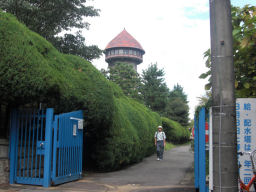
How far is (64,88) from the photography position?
8008 millimetres

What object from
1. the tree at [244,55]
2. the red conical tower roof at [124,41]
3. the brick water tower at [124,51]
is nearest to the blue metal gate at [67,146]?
the tree at [244,55]

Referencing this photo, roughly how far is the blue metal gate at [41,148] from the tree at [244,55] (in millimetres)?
4226

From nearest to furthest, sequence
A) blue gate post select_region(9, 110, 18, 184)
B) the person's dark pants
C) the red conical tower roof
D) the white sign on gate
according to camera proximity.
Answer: the white sign on gate, blue gate post select_region(9, 110, 18, 184), the person's dark pants, the red conical tower roof

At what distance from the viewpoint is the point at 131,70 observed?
118 feet

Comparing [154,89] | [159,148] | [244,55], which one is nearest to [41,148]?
[244,55]

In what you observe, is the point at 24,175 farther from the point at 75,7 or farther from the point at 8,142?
the point at 75,7

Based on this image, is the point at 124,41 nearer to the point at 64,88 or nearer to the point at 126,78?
the point at 126,78

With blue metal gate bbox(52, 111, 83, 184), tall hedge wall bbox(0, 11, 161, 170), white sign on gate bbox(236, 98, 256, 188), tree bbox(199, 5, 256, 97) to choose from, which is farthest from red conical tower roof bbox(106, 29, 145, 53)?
white sign on gate bbox(236, 98, 256, 188)

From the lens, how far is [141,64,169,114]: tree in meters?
40.2

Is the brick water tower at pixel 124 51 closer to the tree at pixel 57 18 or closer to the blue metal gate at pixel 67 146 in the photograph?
the tree at pixel 57 18

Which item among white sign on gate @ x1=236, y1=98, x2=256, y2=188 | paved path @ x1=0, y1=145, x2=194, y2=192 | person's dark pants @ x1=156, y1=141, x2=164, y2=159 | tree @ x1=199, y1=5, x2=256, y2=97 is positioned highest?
tree @ x1=199, y1=5, x2=256, y2=97

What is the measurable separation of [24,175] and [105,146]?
3.25 metres

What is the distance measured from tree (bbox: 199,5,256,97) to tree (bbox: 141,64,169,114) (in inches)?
Answer: 1322

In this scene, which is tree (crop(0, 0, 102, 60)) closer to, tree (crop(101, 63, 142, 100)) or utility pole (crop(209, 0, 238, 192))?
tree (crop(101, 63, 142, 100))
